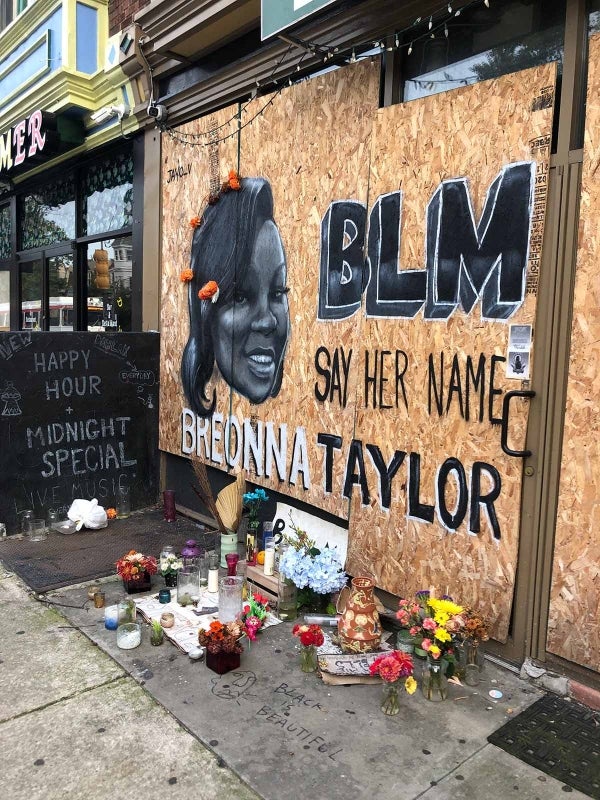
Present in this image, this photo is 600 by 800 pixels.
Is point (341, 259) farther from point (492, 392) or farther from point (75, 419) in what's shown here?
point (75, 419)

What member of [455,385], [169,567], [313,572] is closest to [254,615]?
[313,572]

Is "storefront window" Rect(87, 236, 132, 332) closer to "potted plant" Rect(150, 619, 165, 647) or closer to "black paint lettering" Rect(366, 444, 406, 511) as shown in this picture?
"black paint lettering" Rect(366, 444, 406, 511)

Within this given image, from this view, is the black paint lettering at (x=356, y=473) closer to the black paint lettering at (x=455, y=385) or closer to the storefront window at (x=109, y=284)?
the black paint lettering at (x=455, y=385)

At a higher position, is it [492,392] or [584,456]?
[492,392]

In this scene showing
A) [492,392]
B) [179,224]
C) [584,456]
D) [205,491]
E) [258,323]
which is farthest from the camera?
[179,224]

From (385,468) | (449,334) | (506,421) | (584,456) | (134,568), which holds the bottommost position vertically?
(134,568)

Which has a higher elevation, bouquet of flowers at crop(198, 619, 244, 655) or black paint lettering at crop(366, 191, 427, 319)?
black paint lettering at crop(366, 191, 427, 319)

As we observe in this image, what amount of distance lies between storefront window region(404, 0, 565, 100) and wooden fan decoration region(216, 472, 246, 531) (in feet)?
10.8

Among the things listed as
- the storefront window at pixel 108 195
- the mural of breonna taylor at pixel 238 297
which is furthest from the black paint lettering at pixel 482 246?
the storefront window at pixel 108 195

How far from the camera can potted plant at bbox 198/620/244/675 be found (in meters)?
3.63

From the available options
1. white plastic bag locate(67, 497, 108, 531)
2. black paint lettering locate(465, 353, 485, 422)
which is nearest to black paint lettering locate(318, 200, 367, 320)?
black paint lettering locate(465, 353, 485, 422)

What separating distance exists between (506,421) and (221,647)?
2080 mm

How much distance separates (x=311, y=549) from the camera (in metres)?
4.39

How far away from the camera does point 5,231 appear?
11.1 metres
